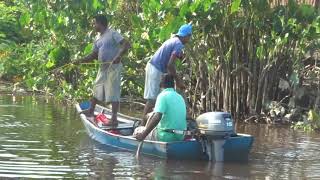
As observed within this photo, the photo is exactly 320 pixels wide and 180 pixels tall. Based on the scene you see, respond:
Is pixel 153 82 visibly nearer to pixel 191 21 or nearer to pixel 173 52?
pixel 173 52

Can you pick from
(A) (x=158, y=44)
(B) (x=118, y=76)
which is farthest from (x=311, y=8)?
(B) (x=118, y=76)

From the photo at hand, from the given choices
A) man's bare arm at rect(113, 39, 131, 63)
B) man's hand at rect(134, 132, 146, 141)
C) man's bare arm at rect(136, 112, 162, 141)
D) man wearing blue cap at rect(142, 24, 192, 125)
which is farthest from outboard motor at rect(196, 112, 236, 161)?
man's bare arm at rect(113, 39, 131, 63)

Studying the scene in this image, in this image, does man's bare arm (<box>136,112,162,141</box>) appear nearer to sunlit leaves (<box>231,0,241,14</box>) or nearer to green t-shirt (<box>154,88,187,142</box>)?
green t-shirt (<box>154,88,187,142</box>)

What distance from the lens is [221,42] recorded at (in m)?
13.6

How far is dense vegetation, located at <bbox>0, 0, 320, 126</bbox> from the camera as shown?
1238cm

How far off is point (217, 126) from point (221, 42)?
16.4ft

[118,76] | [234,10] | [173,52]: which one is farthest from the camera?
[234,10]

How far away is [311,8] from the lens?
12570 mm

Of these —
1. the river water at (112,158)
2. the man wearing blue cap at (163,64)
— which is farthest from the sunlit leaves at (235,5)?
the river water at (112,158)

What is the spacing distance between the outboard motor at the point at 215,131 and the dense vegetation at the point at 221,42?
10.8ft

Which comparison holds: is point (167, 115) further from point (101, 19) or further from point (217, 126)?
point (101, 19)

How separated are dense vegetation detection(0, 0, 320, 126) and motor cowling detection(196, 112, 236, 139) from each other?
3303 mm

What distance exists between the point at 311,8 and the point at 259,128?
8.21 feet

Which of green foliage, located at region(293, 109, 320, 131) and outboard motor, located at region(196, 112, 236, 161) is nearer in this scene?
outboard motor, located at region(196, 112, 236, 161)
